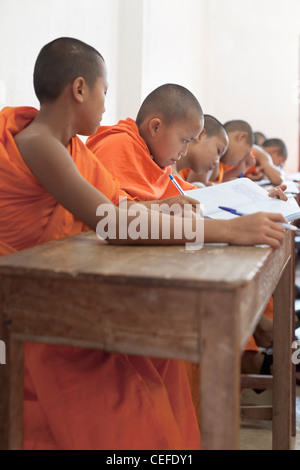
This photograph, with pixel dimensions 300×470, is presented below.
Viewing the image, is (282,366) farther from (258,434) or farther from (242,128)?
(242,128)

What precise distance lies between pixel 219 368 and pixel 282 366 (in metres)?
0.76

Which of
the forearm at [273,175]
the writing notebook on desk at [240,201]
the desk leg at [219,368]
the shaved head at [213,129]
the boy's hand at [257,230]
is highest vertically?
the shaved head at [213,129]

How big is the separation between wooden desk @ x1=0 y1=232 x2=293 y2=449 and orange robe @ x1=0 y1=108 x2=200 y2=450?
4.5 inches

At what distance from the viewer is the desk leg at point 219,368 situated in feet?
2.20

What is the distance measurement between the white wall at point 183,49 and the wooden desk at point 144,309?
33.3 inches

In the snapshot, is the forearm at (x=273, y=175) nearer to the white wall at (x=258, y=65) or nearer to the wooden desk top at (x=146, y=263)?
the wooden desk top at (x=146, y=263)

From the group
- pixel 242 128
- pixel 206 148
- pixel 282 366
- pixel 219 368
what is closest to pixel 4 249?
pixel 219 368

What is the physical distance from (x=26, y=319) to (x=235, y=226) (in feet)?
1.29

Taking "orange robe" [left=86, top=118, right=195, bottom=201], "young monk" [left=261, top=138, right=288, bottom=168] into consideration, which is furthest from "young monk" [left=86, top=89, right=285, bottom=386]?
"young monk" [left=261, top=138, right=288, bottom=168]

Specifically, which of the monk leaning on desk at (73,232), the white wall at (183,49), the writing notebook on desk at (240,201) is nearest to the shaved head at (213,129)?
the white wall at (183,49)

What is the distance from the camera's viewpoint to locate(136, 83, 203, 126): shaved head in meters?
1.61
